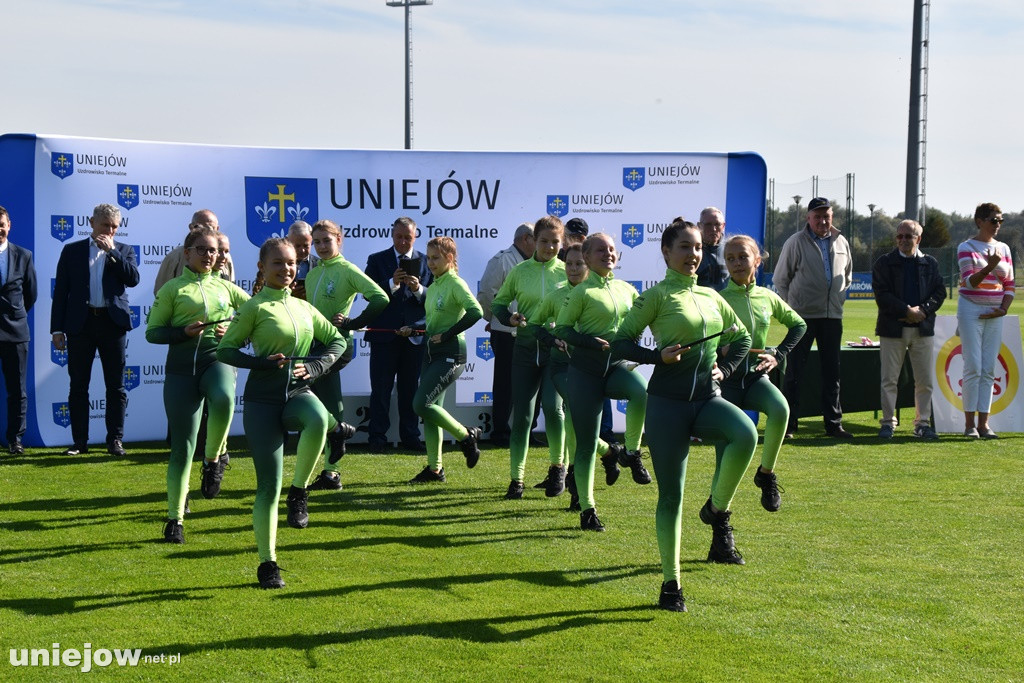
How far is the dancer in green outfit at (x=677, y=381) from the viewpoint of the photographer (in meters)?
6.12

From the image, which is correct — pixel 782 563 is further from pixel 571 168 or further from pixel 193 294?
pixel 571 168

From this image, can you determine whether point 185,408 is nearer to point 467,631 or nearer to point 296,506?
point 296,506

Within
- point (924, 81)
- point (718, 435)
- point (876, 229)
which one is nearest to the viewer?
point (718, 435)

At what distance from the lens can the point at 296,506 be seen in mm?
7684

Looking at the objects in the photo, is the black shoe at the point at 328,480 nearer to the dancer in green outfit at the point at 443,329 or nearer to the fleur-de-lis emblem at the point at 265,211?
the dancer in green outfit at the point at 443,329

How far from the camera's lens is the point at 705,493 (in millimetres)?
9344

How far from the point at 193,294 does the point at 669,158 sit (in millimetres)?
6160

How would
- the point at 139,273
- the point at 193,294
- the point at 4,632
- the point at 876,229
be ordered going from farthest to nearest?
the point at 876,229 < the point at 139,273 < the point at 193,294 < the point at 4,632

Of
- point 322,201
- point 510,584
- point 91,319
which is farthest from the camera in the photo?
point 322,201

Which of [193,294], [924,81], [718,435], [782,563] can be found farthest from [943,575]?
[924,81]

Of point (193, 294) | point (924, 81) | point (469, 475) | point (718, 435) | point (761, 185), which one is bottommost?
point (469, 475)

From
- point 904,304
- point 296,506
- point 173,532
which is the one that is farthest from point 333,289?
point 904,304

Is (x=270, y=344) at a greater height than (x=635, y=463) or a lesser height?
greater

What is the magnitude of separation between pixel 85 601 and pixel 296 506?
5.54 feet
